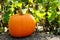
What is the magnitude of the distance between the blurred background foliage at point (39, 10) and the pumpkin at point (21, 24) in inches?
4.3

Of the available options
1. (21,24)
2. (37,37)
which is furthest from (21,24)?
(37,37)

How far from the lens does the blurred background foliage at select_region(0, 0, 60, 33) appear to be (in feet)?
7.36

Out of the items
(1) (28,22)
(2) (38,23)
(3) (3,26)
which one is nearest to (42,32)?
(2) (38,23)

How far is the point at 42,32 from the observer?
8.06 ft

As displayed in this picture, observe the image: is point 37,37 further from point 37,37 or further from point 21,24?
point 21,24

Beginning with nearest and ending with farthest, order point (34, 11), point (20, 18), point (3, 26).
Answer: point (20, 18) < point (34, 11) < point (3, 26)

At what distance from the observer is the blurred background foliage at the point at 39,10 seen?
224 cm

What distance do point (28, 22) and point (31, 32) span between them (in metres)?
0.15

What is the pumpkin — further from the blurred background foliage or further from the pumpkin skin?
the blurred background foliage

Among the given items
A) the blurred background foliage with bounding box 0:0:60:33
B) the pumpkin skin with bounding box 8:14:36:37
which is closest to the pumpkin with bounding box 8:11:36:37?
the pumpkin skin with bounding box 8:14:36:37

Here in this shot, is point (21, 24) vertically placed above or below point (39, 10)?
below

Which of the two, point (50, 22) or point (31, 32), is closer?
point (31, 32)

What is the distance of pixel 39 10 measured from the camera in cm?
243

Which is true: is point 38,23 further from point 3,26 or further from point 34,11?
point 3,26
